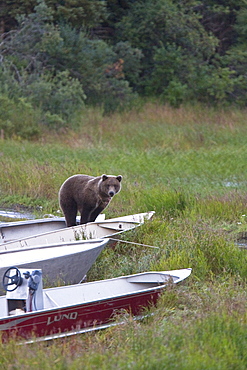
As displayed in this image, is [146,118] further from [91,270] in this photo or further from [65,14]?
[91,270]

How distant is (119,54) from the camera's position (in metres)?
27.2

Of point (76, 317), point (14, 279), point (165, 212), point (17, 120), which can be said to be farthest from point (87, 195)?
point (17, 120)

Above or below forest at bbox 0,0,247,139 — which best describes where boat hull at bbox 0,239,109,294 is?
below

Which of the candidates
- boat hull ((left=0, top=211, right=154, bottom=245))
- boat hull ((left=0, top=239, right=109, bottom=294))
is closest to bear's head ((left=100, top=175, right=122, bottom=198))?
boat hull ((left=0, top=211, right=154, bottom=245))

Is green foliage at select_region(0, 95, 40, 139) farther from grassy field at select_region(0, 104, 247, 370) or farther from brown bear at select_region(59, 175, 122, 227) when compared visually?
brown bear at select_region(59, 175, 122, 227)

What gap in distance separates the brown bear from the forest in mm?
11385

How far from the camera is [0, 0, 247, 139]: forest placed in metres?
22.5

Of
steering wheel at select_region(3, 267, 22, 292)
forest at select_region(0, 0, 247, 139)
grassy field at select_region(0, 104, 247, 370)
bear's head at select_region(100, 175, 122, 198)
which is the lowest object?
grassy field at select_region(0, 104, 247, 370)

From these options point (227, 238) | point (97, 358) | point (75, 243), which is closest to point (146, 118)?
point (227, 238)

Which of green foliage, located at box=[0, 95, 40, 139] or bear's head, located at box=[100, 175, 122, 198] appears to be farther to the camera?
green foliage, located at box=[0, 95, 40, 139]

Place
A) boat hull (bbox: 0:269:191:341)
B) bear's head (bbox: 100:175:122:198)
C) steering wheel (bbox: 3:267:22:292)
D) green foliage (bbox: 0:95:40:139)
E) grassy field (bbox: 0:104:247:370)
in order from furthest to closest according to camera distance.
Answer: green foliage (bbox: 0:95:40:139), bear's head (bbox: 100:175:122:198), steering wheel (bbox: 3:267:22:292), boat hull (bbox: 0:269:191:341), grassy field (bbox: 0:104:247:370)

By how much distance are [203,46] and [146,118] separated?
5.08 m

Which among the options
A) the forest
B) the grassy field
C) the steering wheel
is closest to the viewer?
the grassy field

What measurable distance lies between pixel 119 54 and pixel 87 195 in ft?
59.9
